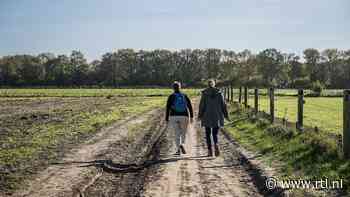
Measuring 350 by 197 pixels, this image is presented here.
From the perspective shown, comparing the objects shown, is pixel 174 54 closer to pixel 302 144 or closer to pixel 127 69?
pixel 127 69

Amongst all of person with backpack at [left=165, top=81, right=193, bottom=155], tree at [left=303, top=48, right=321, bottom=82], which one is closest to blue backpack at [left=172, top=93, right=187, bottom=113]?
person with backpack at [left=165, top=81, right=193, bottom=155]

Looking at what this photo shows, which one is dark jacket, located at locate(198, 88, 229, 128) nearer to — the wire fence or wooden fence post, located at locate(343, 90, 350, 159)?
the wire fence

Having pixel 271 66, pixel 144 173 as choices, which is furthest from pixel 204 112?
pixel 271 66

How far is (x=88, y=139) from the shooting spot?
16.7 meters

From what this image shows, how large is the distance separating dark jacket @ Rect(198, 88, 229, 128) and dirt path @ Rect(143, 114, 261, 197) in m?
0.92

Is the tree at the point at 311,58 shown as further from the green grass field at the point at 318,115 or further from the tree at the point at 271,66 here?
the green grass field at the point at 318,115

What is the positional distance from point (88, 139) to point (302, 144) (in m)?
8.04

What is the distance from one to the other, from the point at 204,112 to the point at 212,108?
266 mm

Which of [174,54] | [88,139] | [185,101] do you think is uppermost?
[174,54]

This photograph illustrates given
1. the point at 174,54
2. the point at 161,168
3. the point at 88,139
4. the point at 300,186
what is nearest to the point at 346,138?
the point at 300,186

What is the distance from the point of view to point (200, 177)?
9578 mm

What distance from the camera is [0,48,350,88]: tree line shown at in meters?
130

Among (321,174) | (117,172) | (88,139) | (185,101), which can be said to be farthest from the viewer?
(88,139)

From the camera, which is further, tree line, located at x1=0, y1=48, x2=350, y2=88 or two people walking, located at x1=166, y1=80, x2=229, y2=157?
tree line, located at x1=0, y1=48, x2=350, y2=88
